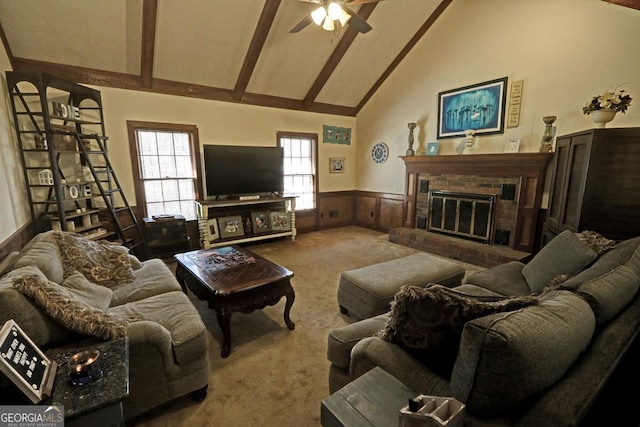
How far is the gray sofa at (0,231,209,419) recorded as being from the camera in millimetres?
1387

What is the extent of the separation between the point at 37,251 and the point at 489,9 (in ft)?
19.3

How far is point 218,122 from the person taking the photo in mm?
4848

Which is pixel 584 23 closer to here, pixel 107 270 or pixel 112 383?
pixel 112 383

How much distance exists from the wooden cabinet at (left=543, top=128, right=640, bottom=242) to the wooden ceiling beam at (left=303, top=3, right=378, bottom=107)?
3.10 metres

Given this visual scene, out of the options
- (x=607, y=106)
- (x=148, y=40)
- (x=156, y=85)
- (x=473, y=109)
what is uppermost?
(x=148, y=40)

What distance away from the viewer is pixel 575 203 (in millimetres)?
2986

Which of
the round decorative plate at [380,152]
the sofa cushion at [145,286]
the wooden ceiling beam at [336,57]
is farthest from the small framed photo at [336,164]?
the sofa cushion at [145,286]

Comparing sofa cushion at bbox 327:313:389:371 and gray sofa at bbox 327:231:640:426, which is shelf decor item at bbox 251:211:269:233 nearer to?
sofa cushion at bbox 327:313:389:371

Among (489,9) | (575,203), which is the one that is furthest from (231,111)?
(575,203)

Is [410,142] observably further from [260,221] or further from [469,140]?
[260,221]

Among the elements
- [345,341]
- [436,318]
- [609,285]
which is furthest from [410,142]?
[436,318]

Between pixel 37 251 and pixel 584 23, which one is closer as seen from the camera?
pixel 37 251

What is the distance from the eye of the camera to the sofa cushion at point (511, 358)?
2.82ft

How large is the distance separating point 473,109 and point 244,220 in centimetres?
417
